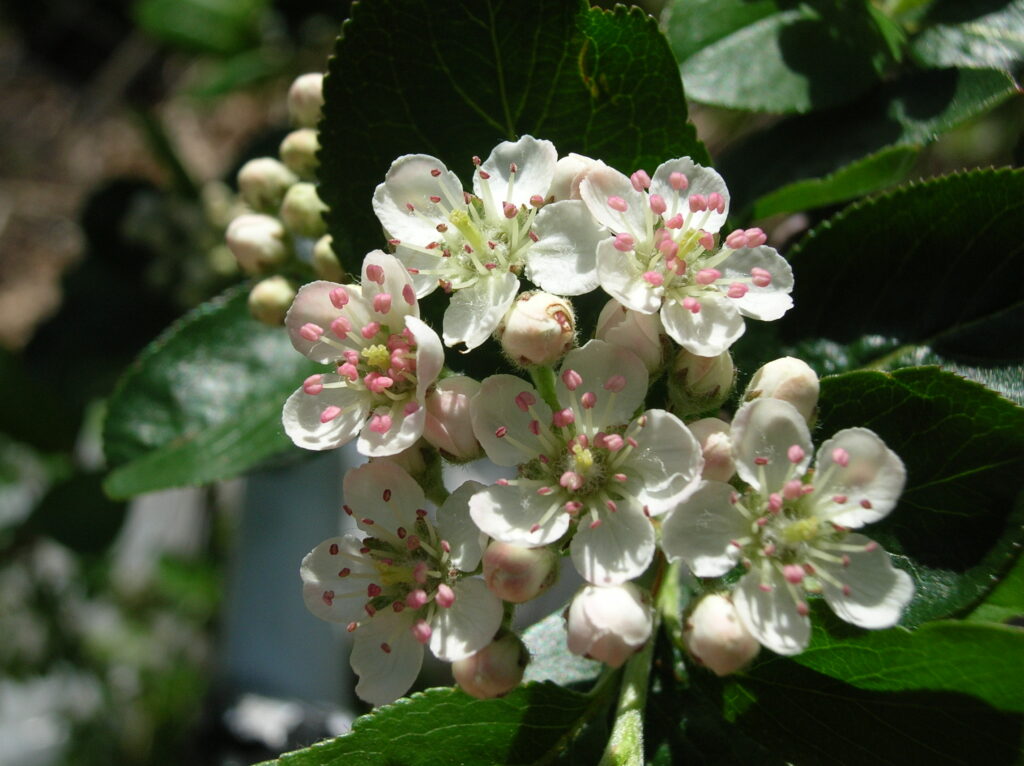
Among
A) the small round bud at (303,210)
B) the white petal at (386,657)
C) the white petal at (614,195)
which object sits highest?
the white petal at (614,195)

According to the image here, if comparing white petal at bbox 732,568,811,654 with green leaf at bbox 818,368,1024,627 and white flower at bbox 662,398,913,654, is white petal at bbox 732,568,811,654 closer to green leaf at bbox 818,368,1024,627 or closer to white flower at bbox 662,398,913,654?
white flower at bbox 662,398,913,654

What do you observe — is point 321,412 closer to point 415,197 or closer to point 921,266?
point 415,197

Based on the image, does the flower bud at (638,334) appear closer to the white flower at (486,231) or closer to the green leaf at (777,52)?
the white flower at (486,231)

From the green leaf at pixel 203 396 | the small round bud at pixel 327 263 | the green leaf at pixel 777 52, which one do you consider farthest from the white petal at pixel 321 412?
the green leaf at pixel 777 52

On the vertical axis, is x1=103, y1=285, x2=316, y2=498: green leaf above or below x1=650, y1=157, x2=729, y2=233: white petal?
below

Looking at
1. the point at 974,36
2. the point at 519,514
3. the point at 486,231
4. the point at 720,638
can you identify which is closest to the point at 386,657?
the point at 519,514

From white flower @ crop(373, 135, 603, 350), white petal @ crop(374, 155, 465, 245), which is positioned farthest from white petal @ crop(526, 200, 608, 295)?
white petal @ crop(374, 155, 465, 245)

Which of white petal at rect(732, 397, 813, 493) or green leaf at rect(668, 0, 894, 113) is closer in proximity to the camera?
white petal at rect(732, 397, 813, 493)
